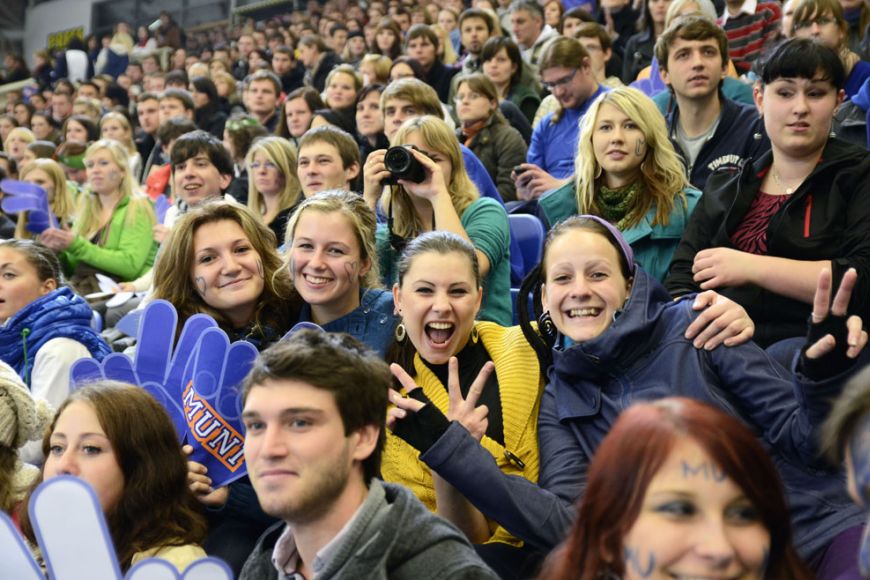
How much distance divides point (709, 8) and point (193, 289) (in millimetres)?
3029

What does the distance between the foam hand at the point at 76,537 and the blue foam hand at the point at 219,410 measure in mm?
607

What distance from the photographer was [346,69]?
19.3ft

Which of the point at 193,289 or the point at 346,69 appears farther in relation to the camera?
the point at 346,69

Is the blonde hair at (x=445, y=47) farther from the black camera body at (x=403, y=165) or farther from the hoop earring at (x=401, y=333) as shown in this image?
the hoop earring at (x=401, y=333)

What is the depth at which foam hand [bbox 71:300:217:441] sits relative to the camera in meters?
2.45

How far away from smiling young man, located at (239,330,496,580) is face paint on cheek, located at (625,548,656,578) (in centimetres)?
30

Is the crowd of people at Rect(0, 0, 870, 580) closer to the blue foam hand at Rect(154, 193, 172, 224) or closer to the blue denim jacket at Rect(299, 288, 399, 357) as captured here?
the blue denim jacket at Rect(299, 288, 399, 357)

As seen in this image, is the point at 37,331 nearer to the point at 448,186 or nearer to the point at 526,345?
the point at 448,186

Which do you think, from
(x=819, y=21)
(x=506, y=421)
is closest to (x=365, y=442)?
(x=506, y=421)

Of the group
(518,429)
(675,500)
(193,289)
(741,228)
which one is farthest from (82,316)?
(675,500)

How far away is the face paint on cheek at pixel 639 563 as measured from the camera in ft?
4.53

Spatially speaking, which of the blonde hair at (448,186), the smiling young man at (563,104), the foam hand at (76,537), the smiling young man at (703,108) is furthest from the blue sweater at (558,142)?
the foam hand at (76,537)

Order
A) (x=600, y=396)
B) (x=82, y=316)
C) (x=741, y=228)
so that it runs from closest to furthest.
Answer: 1. (x=600, y=396)
2. (x=741, y=228)
3. (x=82, y=316)

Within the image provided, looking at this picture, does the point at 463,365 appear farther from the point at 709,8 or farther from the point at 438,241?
the point at 709,8
